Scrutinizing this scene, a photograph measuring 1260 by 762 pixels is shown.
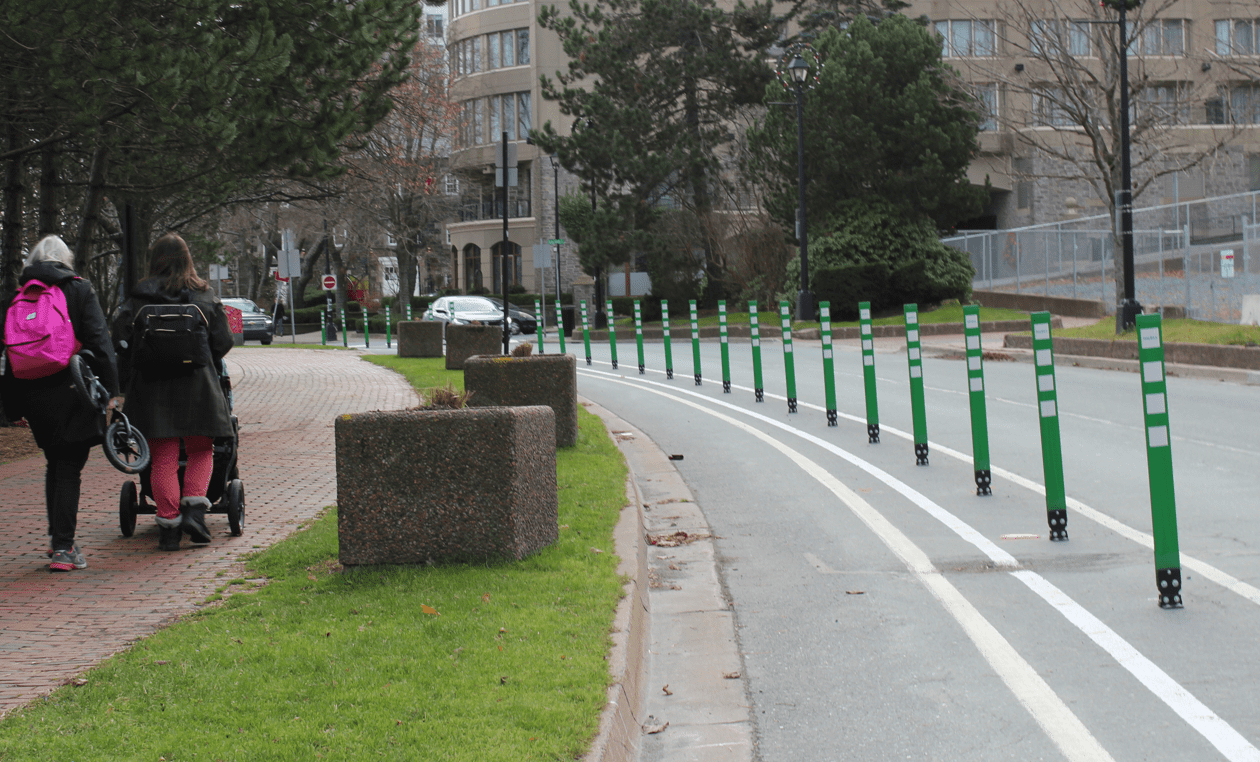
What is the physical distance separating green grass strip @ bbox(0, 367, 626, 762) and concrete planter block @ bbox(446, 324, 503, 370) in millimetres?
16121

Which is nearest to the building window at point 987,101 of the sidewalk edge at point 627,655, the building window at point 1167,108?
the building window at point 1167,108

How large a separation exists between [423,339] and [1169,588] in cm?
2327

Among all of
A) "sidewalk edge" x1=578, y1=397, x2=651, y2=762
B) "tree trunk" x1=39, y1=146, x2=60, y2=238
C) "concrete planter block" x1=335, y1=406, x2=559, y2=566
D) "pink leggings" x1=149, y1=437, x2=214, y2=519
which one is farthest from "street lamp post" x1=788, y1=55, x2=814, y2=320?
"concrete planter block" x1=335, y1=406, x2=559, y2=566

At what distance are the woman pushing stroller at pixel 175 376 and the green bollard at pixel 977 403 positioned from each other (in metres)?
4.82

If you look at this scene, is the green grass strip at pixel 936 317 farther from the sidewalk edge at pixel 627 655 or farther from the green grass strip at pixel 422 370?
the sidewalk edge at pixel 627 655

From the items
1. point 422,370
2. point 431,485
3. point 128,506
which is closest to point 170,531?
point 128,506

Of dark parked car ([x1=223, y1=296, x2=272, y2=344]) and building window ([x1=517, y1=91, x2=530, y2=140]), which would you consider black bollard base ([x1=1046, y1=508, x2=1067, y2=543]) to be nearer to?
dark parked car ([x1=223, y1=296, x2=272, y2=344])

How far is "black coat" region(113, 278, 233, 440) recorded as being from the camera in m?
7.17

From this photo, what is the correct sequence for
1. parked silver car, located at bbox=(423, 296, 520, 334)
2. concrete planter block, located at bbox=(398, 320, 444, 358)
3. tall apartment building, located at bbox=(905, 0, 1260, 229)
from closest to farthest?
concrete planter block, located at bbox=(398, 320, 444, 358) < tall apartment building, located at bbox=(905, 0, 1260, 229) < parked silver car, located at bbox=(423, 296, 520, 334)

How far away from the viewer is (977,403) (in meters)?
8.63

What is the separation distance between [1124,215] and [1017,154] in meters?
28.9

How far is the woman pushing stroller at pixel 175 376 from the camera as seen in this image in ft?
23.4

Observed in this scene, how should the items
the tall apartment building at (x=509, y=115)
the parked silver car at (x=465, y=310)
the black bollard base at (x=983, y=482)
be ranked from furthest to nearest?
1. the tall apartment building at (x=509, y=115)
2. the parked silver car at (x=465, y=310)
3. the black bollard base at (x=983, y=482)

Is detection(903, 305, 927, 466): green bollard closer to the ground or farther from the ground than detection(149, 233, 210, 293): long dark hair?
Answer: closer to the ground
